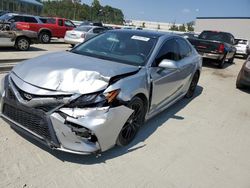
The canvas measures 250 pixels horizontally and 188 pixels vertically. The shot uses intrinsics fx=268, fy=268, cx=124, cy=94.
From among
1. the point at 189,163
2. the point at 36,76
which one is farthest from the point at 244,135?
the point at 36,76

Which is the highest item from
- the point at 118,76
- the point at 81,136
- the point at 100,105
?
the point at 118,76

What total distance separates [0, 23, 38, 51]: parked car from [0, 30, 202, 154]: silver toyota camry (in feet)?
28.7

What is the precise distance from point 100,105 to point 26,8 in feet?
137

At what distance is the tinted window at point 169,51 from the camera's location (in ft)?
14.9

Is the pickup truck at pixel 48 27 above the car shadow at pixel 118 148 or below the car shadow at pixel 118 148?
above

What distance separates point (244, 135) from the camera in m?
5.06

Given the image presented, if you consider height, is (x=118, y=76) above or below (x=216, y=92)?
above

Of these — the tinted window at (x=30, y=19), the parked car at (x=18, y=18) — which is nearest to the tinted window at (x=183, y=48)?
the parked car at (x=18, y=18)

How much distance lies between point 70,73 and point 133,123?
1.24m

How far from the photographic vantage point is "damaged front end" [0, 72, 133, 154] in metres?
3.07

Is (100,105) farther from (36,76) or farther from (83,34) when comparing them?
(83,34)

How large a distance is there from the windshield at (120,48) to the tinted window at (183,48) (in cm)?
120

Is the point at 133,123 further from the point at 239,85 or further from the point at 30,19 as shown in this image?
the point at 30,19

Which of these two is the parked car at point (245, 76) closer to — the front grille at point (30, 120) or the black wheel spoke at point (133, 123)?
the black wheel spoke at point (133, 123)
